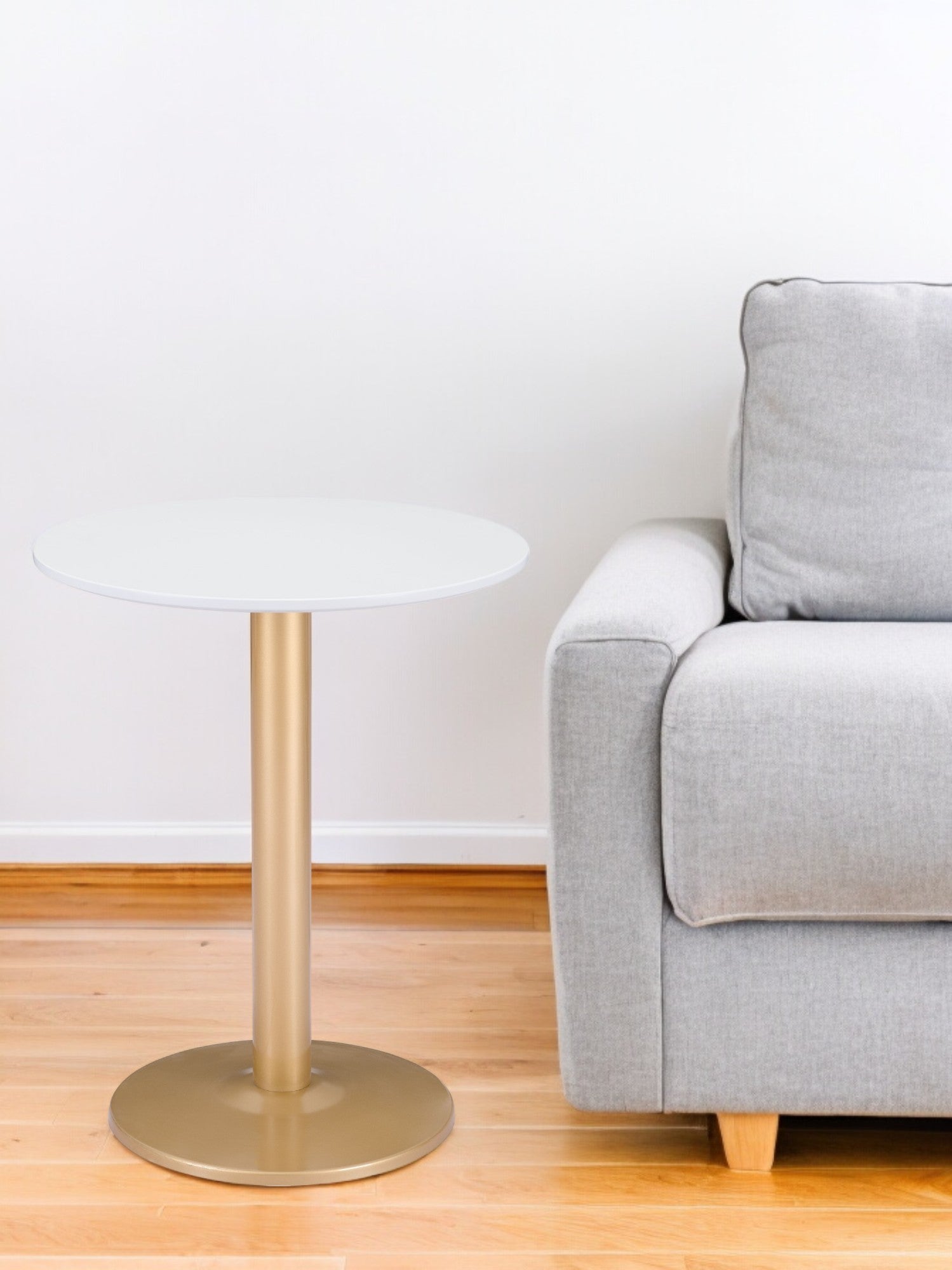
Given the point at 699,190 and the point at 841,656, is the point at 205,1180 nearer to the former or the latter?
the point at 841,656

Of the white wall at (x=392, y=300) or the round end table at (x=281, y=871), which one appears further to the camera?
the white wall at (x=392, y=300)

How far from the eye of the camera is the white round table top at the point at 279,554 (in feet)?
3.84

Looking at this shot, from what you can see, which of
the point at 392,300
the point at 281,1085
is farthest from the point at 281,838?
the point at 392,300

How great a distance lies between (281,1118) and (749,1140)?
49 cm

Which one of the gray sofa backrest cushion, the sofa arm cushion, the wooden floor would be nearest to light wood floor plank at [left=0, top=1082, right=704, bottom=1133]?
the wooden floor

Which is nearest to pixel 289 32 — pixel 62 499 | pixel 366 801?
pixel 62 499

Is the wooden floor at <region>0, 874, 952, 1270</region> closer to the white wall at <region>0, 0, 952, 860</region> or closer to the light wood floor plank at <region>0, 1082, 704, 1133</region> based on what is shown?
the light wood floor plank at <region>0, 1082, 704, 1133</region>

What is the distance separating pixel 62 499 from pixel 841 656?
134 cm

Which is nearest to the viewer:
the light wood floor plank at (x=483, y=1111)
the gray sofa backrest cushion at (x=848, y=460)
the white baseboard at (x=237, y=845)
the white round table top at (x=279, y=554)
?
the white round table top at (x=279, y=554)

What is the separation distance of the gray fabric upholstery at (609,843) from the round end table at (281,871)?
127mm

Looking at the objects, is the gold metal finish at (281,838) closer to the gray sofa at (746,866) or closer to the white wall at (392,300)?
the gray sofa at (746,866)

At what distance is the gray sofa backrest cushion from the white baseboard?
2.25 feet

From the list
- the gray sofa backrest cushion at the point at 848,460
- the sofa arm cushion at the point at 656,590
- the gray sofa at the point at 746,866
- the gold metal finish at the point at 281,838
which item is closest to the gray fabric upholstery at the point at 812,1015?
the gray sofa at the point at 746,866

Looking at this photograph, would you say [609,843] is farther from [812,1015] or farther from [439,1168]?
[439,1168]
